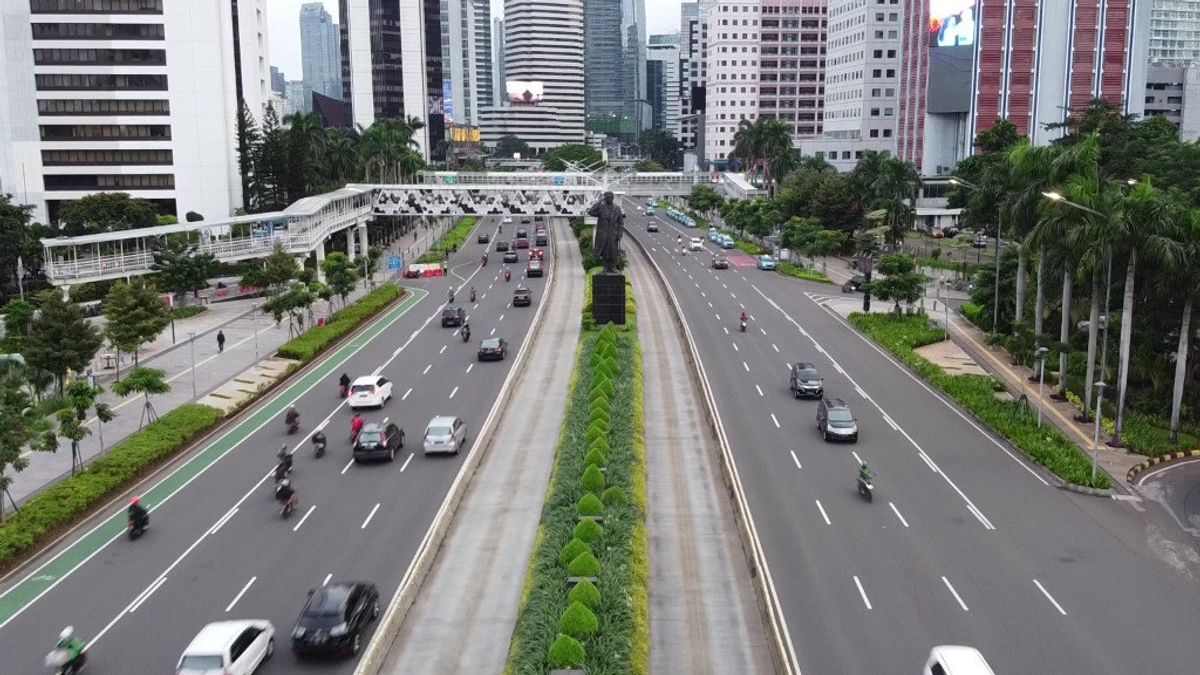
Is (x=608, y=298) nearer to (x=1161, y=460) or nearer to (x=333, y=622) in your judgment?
(x=1161, y=460)

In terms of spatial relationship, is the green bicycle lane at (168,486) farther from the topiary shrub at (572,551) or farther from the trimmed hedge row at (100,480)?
the topiary shrub at (572,551)

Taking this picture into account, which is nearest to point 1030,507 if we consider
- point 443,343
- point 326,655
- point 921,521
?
Answer: point 921,521

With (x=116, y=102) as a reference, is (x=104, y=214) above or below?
below

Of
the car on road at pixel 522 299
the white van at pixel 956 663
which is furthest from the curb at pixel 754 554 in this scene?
the car on road at pixel 522 299

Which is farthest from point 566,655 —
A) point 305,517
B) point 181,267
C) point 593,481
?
point 181,267

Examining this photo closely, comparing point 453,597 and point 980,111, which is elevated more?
point 980,111

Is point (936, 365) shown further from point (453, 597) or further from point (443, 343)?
point (453, 597)

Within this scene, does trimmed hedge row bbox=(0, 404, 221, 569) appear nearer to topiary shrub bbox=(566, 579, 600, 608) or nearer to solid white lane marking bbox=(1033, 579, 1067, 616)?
topiary shrub bbox=(566, 579, 600, 608)
